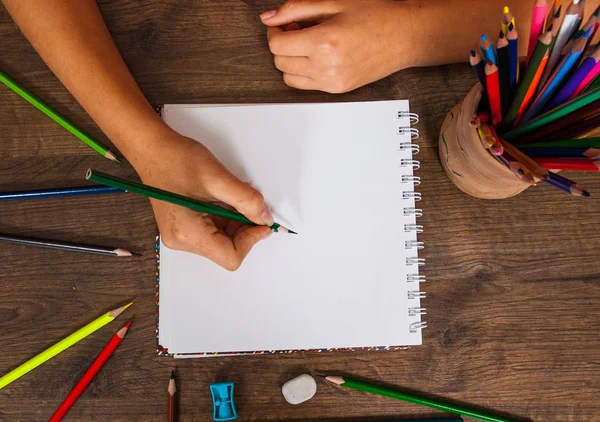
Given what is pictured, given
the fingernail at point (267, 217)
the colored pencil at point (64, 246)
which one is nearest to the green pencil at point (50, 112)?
the colored pencil at point (64, 246)

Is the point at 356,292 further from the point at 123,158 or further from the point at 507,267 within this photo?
the point at 123,158

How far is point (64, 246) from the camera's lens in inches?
23.7

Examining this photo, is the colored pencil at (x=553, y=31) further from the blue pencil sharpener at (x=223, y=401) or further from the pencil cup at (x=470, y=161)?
the blue pencil sharpener at (x=223, y=401)

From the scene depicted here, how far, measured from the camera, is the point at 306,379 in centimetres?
59

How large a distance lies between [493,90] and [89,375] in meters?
0.59

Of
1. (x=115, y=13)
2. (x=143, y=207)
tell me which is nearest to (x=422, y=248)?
(x=143, y=207)

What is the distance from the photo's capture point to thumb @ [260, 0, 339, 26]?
572 millimetres

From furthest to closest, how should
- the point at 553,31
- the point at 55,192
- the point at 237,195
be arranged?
Answer: 1. the point at 55,192
2. the point at 237,195
3. the point at 553,31

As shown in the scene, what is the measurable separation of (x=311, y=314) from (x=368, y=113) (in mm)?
282

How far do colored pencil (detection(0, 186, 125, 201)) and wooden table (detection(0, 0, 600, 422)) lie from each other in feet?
0.04

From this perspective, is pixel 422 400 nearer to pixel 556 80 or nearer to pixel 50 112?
pixel 556 80

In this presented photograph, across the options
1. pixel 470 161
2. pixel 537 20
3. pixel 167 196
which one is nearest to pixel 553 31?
pixel 537 20

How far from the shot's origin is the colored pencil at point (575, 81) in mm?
389

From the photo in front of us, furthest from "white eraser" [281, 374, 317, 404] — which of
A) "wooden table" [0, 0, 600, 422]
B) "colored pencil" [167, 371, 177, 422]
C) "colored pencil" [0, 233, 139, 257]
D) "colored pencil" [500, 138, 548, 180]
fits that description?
"colored pencil" [500, 138, 548, 180]
